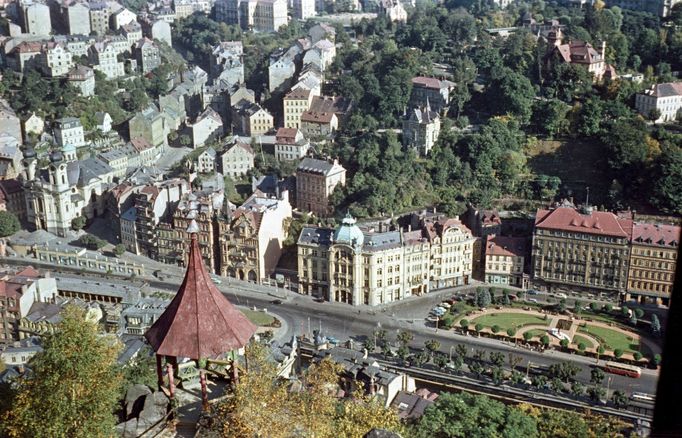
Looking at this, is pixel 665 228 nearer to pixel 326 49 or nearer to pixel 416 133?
pixel 416 133

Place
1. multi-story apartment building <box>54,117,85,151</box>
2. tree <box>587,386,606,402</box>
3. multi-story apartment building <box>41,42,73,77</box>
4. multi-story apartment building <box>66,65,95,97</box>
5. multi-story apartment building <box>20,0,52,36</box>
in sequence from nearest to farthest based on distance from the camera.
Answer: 1. tree <box>587,386,606,402</box>
2. multi-story apartment building <box>54,117,85,151</box>
3. multi-story apartment building <box>66,65,95,97</box>
4. multi-story apartment building <box>41,42,73,77</box>
5. multi-story apartment building <box>20,0,52,36</box>

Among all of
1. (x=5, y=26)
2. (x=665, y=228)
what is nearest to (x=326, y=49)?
(x=5, y=26)

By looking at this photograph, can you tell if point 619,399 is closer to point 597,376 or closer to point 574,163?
point 597,376

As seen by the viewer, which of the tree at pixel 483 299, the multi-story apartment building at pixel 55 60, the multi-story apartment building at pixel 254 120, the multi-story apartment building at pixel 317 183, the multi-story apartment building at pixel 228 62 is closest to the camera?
the tree at pixel 483 299

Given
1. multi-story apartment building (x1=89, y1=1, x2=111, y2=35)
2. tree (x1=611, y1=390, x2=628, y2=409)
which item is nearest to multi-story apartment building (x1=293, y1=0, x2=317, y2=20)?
multi-story apartment building (x1=89, y1=1, x2=111, y2=35)

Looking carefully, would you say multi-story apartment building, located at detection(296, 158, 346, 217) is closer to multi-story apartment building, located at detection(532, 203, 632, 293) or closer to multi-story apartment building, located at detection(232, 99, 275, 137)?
multi-story apartment building, located at detection(232, 99, 275, 137)

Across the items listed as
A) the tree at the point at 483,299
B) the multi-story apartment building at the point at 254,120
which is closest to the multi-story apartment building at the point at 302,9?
the multi-story apartment building at the point at 254,120

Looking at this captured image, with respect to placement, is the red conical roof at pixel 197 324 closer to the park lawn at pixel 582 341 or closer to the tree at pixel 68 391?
the tree at pixel 68 391
